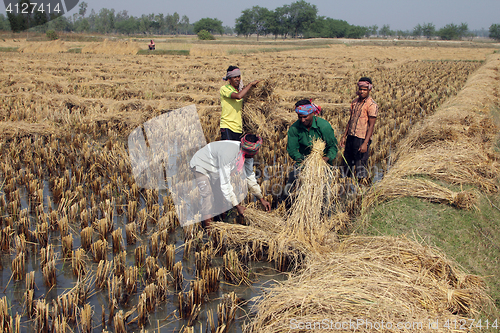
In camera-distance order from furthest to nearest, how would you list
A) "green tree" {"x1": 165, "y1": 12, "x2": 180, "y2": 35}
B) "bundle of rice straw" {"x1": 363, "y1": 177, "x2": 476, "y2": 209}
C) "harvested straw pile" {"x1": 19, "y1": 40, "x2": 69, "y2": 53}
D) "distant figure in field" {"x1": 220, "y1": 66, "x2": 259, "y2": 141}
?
"green tree" {"x1": 165, "y1": 12, "x2": 180, "y2": 35} → "harvested straw pile" {"x1": 19, "y1": 40, "x2": 69, "y2": 53} → "distant figure in field" {"x1": 220, "y1": 66, "x2": 259, "y2": 141} → "bundle of rice straw" {"x1": 363, "y1": 177, "x2": 476, "y2": 209}

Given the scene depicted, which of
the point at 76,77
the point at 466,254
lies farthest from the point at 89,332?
the point at 76,77

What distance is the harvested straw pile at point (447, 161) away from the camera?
4.17 m

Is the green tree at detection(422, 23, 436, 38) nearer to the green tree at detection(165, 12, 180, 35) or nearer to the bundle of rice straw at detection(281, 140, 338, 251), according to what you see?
the green tree at detection(165, 12, 180, 35)

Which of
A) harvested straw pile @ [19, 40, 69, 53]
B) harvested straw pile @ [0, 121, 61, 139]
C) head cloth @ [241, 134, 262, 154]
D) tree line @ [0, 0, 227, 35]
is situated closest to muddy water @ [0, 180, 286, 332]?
head cloth @ [241, 134, 262, 154]

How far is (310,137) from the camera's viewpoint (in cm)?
399

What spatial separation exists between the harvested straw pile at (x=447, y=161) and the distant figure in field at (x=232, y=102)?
5.85 feet

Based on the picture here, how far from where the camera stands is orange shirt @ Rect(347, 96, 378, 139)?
15.2 ft

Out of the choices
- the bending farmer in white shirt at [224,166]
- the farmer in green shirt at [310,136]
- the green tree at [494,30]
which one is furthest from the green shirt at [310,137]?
the green tree at [494,30]

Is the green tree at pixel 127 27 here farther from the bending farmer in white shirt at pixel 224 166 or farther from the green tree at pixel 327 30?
the bending farmer in white shirt at pixel 224 166

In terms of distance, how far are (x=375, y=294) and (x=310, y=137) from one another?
2001 millimetres

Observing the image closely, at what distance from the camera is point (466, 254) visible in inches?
128

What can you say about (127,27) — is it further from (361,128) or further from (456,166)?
(456,166)

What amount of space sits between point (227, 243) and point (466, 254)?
2.11m

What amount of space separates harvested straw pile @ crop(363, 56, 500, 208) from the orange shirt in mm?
665
